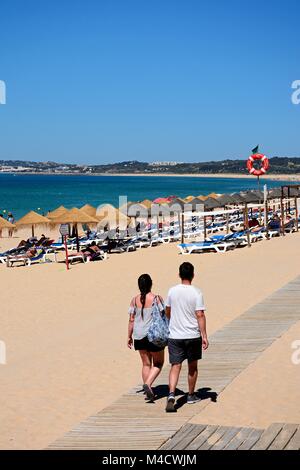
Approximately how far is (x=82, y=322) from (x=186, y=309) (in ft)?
16.7

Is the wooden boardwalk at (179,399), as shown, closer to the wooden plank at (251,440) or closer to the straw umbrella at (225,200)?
the wooden plank at (251,440)

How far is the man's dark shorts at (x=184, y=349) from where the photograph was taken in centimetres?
543

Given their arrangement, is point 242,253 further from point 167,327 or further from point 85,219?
point 167,327

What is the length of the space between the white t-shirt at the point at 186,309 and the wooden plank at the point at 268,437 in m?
0.98

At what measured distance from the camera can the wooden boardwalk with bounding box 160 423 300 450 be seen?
452 centimetres

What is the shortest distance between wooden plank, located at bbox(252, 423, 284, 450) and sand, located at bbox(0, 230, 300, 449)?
0.65m

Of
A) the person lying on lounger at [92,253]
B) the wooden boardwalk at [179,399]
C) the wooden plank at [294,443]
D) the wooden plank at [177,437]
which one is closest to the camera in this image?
the wooden plank at [294,443]

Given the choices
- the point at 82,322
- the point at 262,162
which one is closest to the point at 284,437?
the point at 82,322

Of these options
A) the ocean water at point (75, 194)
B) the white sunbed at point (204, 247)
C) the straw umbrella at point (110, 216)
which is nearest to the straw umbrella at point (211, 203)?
the straw umbrella at point (110, 216)

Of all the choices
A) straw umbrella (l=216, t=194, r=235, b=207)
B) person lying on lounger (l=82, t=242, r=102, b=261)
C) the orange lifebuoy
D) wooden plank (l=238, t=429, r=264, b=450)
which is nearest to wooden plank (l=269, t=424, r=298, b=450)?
wooden plank (l=238, t=429, r=264, b=450)

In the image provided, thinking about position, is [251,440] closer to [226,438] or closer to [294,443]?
[226,438]

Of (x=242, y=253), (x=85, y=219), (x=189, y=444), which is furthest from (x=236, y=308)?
(x=85, y=219)

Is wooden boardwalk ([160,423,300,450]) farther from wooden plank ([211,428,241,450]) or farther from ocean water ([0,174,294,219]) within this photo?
ocean water ([0,174,294,219])
